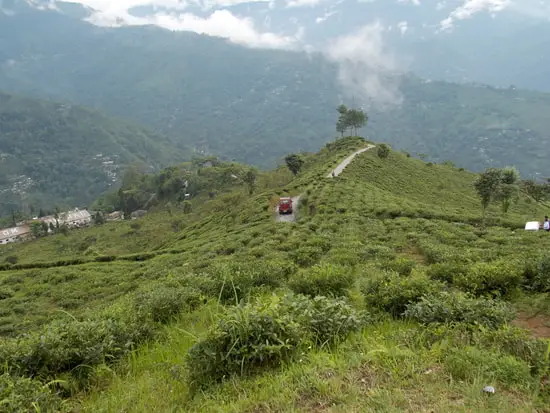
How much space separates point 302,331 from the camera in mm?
6141

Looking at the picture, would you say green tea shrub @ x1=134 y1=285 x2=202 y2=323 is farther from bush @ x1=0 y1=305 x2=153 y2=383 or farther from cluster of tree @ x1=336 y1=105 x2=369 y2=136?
cluster of tree @ x1=336 y1=105 x2=369 y2=136

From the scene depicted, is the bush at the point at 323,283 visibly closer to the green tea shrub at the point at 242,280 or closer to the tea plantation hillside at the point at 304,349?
the tea plantation hillside at the point at 304,349

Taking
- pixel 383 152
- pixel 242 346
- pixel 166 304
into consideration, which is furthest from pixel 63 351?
pixel 383 152

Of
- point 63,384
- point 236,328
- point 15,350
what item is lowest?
point 63,384

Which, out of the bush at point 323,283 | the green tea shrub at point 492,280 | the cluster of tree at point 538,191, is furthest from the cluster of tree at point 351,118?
the bush at point 323,283

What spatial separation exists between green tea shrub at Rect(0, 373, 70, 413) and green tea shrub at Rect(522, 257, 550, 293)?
1012 centimetres

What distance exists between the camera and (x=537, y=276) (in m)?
9.41

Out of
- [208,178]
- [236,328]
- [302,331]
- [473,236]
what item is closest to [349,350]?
[302,331]

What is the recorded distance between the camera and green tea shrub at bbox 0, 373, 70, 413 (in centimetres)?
Answer: 487

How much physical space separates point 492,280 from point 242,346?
Result: 22.1 ft

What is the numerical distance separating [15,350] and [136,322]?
7.40 feet

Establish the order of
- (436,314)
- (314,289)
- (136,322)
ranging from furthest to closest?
(314,289), (136,322), (436,314)

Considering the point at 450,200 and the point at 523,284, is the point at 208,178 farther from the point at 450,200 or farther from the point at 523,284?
the point at 523,284

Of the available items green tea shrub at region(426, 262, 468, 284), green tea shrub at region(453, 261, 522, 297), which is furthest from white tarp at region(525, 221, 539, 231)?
green tea shrub at region(453, 261, 522, 297)
